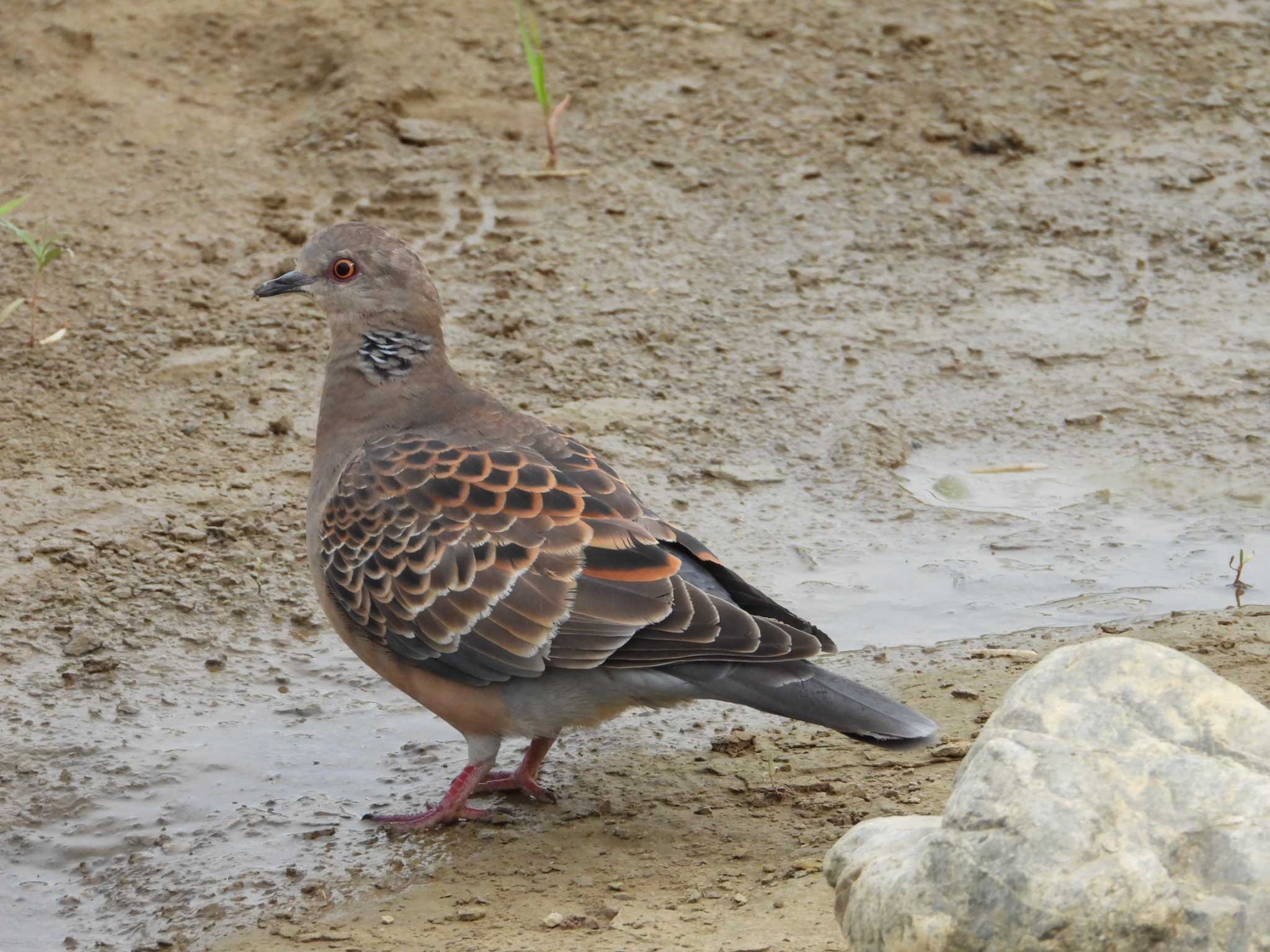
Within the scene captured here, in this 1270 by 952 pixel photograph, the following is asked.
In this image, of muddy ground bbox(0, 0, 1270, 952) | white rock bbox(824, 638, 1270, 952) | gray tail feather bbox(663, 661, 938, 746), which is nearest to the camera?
white rock bbox(824, 638, 1270, 952)

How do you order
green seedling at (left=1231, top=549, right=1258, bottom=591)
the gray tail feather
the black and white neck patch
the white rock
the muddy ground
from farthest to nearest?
green seedling at (left=1231, top=549, right=1258, bottom=591) < the black and white neck patch < the muddy ground < the gray tail feather < the white rock

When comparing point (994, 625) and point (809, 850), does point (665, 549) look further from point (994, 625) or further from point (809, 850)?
point (994, 625)

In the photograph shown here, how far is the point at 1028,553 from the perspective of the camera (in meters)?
5.58

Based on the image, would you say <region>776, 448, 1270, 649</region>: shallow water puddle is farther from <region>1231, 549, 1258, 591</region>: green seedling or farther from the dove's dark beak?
the dove's dark beak

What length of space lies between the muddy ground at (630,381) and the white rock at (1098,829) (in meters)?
0.70

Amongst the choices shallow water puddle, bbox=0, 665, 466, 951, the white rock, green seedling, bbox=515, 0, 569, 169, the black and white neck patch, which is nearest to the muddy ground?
shallow water puddle, bbox=0, 665, 466, 951

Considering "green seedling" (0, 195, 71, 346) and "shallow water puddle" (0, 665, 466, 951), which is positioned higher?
"green seedling" (0, 195, 71, 346)

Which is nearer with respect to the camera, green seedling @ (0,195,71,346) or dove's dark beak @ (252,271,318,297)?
dove's dark beak @ (252,271,318,297)

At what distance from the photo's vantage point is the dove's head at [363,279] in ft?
15.8

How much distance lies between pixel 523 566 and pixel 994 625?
5.80ft

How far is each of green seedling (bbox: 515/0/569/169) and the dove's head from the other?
8.03 ft

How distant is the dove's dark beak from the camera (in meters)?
4.86

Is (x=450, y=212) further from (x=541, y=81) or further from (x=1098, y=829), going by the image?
(x=1098, y=829)

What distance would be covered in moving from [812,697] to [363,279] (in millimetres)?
1859
